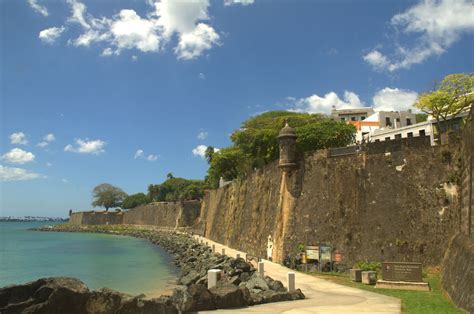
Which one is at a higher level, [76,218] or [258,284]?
[76,218]

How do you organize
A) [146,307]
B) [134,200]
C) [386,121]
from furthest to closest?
[134,200], [386,121], [146,307]

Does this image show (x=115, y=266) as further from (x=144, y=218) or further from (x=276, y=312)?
(x=144, y=218)

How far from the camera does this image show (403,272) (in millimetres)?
14656

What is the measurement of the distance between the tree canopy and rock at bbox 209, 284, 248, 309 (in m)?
17.7

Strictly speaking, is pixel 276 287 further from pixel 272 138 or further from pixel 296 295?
pixel 272 138

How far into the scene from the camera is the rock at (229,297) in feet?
36.0

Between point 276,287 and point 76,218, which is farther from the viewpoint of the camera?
point 76,218

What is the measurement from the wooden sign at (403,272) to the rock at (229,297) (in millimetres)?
6375

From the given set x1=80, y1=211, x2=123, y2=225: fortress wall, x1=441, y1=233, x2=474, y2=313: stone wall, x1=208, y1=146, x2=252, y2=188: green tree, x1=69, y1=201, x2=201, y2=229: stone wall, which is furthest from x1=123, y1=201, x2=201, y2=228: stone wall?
x1=441, y1=233, x2=474, y2=313: stone wall

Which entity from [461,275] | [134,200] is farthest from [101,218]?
[461,275]

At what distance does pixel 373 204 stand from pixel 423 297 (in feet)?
24.2

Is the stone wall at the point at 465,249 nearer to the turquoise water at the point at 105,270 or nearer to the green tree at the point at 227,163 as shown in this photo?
the turquoise water at the point at 105,270

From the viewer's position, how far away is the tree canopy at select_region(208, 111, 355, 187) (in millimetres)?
32031

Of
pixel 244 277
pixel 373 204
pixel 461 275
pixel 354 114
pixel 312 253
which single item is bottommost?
pixel 244 277
